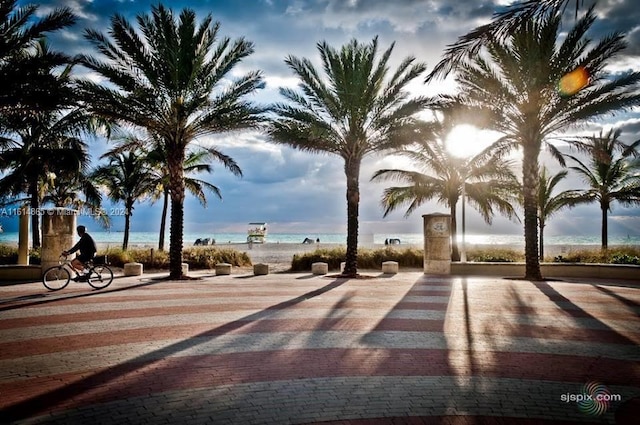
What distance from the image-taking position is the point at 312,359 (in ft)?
19.8

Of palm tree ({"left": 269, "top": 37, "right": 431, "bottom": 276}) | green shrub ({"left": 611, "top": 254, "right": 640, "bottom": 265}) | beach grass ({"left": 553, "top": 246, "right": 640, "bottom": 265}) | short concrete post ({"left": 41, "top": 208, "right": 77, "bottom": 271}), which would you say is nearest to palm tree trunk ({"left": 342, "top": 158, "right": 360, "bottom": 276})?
palm tree ({"left": 269, "top": 37, "right": 431, "bottom": 276})

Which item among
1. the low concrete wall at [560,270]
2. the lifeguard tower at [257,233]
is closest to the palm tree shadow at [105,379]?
the low concrete wall at [560,270]

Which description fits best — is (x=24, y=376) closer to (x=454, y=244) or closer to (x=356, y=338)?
(x=356, y=338)

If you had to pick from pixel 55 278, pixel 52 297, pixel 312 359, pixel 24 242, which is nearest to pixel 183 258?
pixel 24 242

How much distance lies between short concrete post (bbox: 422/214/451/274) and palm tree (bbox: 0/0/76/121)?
1443 centimetres

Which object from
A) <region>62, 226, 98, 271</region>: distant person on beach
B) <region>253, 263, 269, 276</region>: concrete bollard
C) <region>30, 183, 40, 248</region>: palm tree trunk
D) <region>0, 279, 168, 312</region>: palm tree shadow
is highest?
<region>30, 183, 40, 248</region>: palm tree trunk

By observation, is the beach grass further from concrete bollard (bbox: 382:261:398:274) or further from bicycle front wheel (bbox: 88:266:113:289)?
bicycle front wheel (bbox: 88:266:113:289)

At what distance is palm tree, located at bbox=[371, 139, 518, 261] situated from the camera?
26.1 metres

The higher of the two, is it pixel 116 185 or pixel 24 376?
pixel 116 185

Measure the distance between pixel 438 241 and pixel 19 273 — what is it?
16.1m

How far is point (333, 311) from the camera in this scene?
9648 millimetres

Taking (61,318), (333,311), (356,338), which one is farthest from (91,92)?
(356,338)

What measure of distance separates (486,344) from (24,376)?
6.41 m

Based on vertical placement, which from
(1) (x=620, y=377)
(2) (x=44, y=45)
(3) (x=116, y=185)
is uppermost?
(2) (x=44, y=45)
